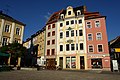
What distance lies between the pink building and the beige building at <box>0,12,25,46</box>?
17.5 meters

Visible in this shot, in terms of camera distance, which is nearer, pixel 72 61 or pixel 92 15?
pixel 72 61

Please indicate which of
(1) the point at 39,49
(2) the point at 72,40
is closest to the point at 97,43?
(2) the point at 72,40

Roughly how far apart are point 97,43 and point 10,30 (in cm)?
2159

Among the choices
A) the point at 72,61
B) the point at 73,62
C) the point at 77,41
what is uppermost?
the point at 77,41

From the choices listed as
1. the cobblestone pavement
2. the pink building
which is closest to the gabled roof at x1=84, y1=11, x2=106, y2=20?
the pink building

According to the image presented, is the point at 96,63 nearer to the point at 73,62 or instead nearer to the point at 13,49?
the point at 73,62

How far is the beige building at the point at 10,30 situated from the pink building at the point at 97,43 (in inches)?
688

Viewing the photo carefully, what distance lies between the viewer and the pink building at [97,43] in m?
32.2

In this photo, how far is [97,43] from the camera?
33.5m

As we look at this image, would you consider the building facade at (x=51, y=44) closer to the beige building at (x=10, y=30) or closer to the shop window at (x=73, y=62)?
the shop window at (x=73, y=62)

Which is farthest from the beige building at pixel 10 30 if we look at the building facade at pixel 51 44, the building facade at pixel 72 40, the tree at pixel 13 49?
the building facade at pixel 72 40

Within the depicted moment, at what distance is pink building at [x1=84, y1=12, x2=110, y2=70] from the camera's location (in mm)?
32156

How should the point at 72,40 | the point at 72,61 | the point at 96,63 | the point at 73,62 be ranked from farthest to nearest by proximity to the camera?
1. the point at 72,40
2. the point at 72,61
3. the point at 73,62
4. the point at 96,63

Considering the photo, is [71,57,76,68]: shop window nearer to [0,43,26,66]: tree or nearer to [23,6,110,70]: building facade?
[23,6,110,70]: building facade
